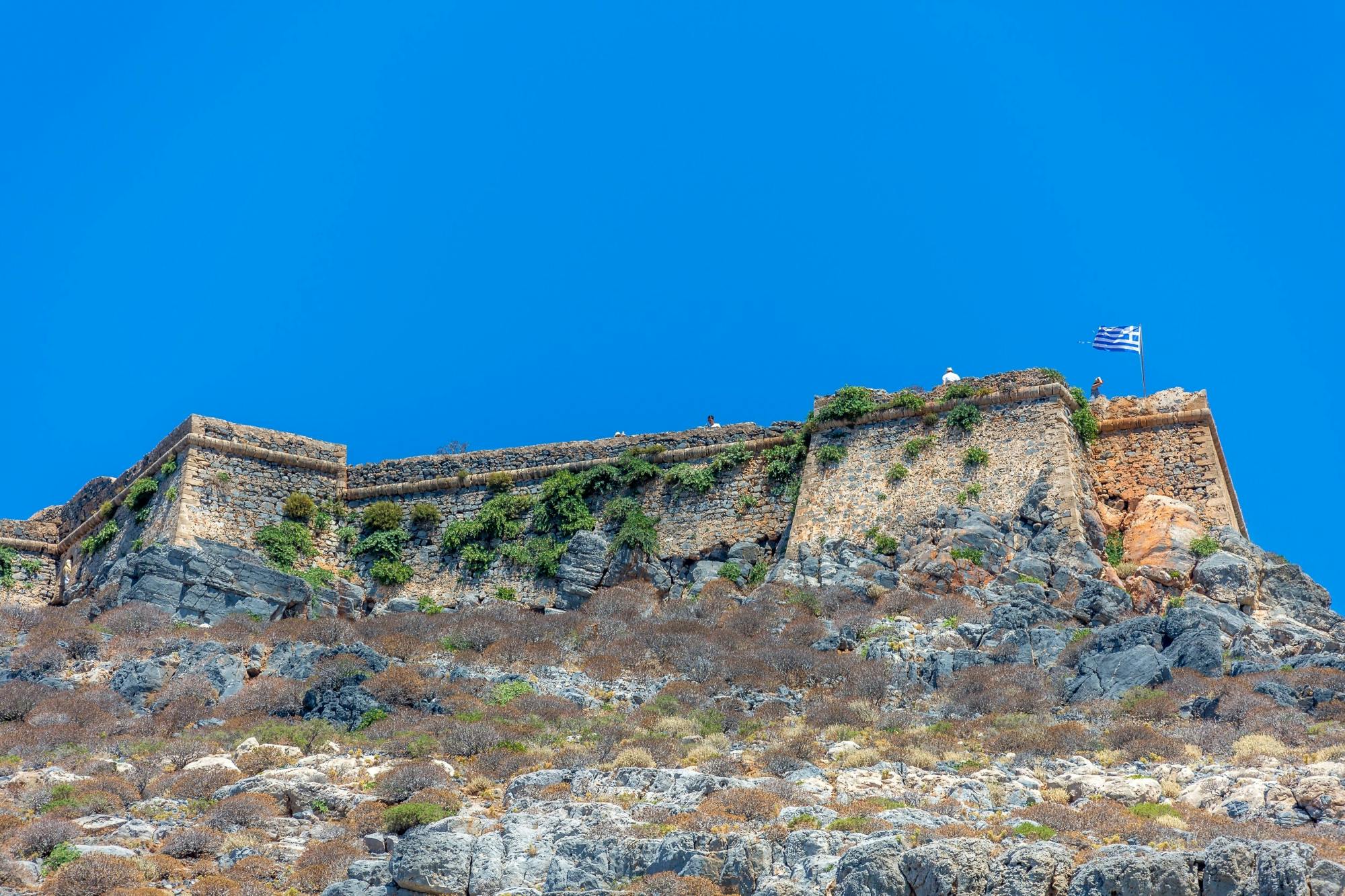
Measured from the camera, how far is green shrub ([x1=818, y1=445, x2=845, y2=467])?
31031 millimetres

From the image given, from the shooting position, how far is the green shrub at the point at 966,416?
99.5 feet

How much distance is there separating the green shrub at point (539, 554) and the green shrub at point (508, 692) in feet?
27.3

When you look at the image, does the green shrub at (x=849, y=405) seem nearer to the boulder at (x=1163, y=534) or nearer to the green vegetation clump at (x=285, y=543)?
the boulder at (x=1163, y=534)

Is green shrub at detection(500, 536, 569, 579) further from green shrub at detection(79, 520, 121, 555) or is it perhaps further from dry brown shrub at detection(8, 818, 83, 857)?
dry brown shrub at detection(8, 818, 83, 857)

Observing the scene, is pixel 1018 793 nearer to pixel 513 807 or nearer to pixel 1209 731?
pixel 1209 731

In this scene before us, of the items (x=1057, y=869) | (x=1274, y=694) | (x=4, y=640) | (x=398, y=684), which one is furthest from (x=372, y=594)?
(x=1057, y=869)

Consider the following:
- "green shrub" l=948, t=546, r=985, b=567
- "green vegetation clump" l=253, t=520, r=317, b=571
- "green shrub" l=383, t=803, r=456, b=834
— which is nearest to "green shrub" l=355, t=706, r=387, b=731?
"green shrub" l=383, t=803, r=456, b=834

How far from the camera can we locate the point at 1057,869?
12.9 m

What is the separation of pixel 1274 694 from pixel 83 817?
14154 millimetres

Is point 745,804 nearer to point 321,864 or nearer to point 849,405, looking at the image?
point 321,864

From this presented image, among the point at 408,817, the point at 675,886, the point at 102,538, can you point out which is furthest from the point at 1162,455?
the point at 102,538

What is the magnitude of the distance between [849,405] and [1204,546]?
297 inches

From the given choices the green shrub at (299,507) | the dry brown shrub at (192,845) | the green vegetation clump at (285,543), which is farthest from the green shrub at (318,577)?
the dry brown shrub at (192,845)

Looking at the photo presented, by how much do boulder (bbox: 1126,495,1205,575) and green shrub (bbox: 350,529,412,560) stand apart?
1478 centimetres
